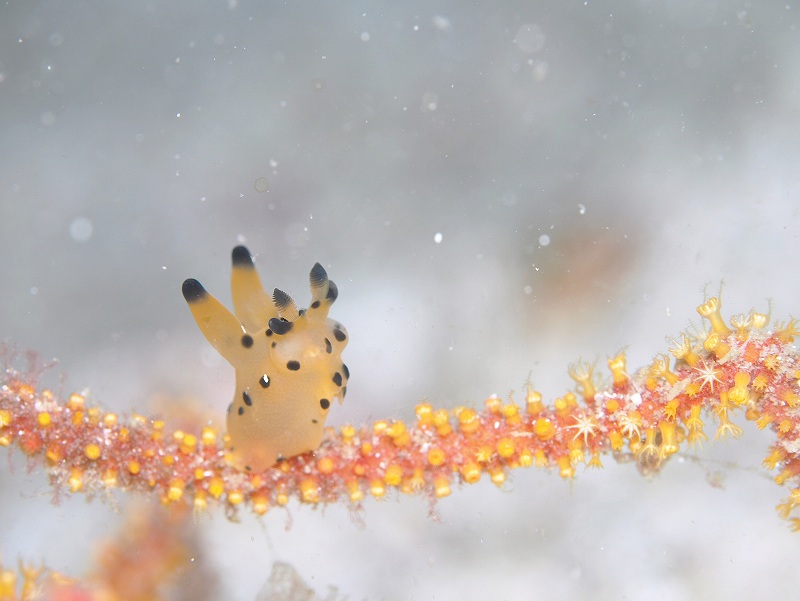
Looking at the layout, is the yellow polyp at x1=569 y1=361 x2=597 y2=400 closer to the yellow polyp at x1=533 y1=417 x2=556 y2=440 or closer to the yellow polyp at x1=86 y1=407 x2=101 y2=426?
the yellow polyp at x1=533 y1=417 x2=556 y2=440

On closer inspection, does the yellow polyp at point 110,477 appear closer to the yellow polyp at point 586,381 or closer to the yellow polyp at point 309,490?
the yellow polyp at point 309,490

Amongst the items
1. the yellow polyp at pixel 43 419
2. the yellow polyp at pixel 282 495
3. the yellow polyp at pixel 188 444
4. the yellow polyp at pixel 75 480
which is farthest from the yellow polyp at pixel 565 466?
the yellow polyp at pixel 43 419

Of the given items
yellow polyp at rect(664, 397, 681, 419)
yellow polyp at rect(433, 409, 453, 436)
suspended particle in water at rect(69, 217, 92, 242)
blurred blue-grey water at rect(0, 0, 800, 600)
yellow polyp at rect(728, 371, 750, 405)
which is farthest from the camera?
suspended particle in water at rect(69, 217, 92, 242)

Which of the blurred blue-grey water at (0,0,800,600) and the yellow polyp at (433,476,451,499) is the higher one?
the blurred blue-grey water at (0,0,800,600)

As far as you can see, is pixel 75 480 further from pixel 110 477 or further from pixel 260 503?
pixel 260 503

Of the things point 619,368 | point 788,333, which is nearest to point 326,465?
point 619,368

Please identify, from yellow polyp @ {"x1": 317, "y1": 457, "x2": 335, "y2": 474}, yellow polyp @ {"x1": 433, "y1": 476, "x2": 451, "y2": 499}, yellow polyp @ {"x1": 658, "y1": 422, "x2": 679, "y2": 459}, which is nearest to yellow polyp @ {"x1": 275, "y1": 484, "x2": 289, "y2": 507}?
yellow polyp @ {"x1": 317, "y1": 457, "x2": 335, "y2": 474}
